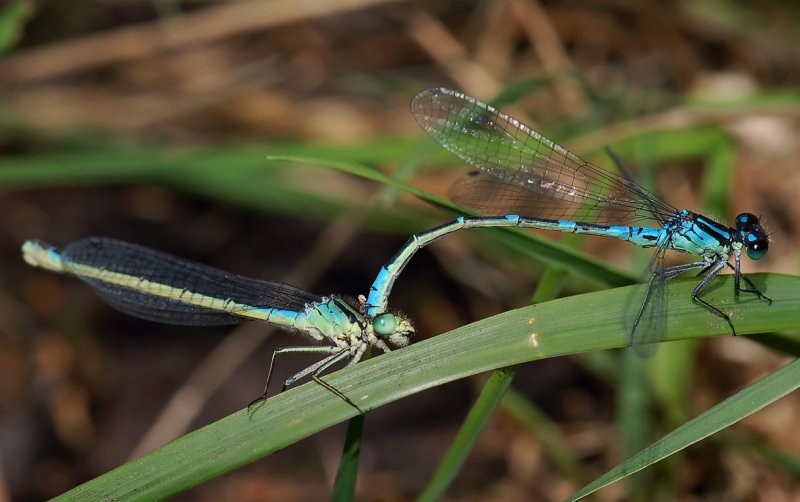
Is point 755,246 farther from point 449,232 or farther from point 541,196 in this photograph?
point 449,232

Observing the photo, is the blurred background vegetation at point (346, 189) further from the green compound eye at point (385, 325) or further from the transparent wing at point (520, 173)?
the green compound eye at point (385, 325)

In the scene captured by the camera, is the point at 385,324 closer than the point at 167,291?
Yes

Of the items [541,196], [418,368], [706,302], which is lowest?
[418,368]

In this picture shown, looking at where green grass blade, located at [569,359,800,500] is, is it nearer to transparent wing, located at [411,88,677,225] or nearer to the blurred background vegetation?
transparent wing, located at [411,88,677,225]

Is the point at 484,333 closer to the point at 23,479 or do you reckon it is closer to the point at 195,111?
the point at 23,479

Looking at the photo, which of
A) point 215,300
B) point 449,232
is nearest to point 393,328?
point 449,232

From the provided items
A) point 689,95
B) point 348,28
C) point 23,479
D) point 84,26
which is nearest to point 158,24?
point 84,26

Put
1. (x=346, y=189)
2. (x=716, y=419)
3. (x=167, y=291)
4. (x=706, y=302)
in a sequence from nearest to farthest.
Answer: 1. (x=716, y=419)
2. (x=706, y=302)
3. (x=167, y=291)
4. (x=346, y=189)
